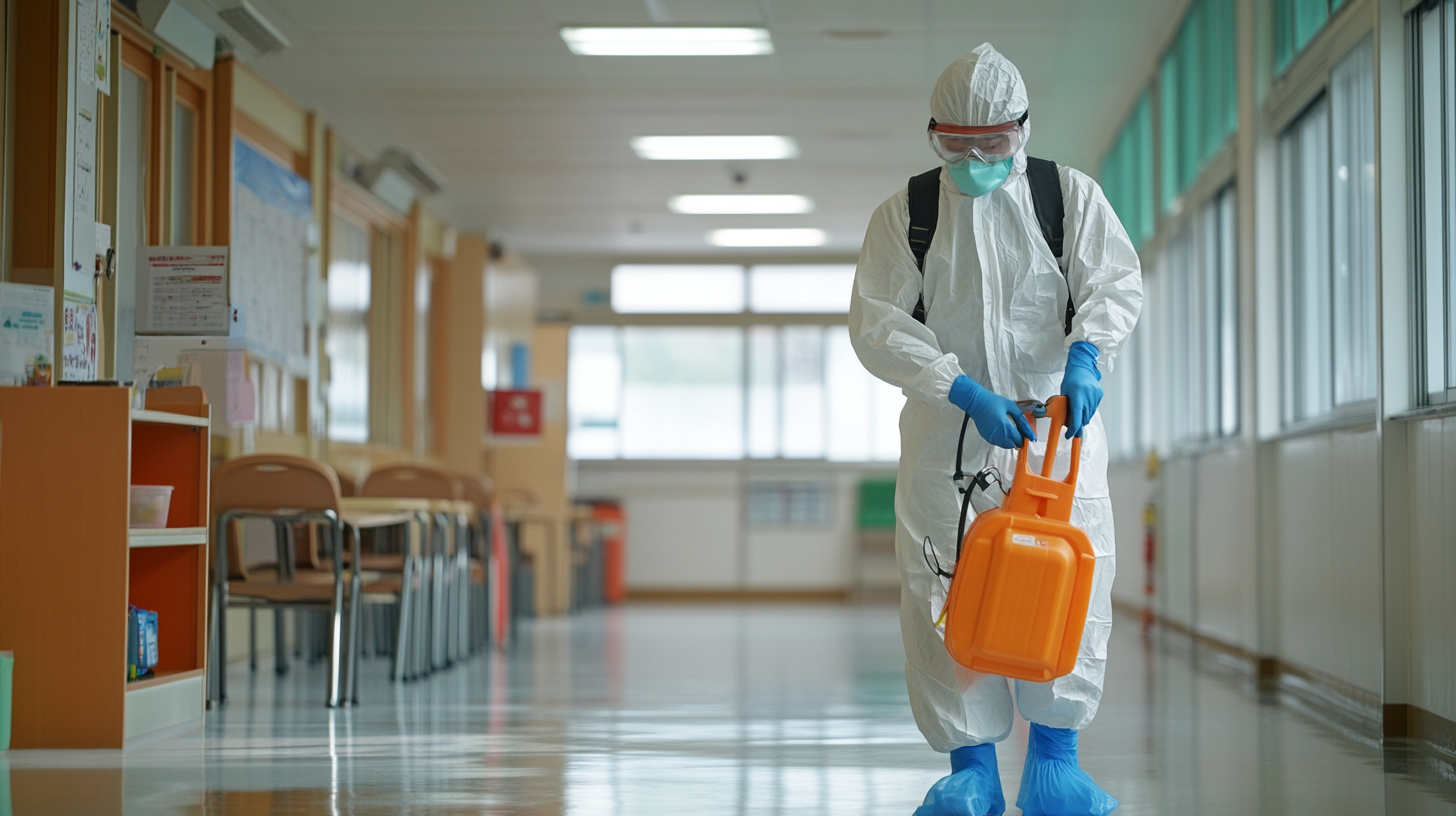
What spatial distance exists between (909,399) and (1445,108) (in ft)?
6.79

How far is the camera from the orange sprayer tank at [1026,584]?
259cm

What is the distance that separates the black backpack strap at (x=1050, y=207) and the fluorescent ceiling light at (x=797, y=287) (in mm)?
9749

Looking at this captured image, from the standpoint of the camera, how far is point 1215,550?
646 cm

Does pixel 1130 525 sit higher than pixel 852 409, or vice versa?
pixel 852 409

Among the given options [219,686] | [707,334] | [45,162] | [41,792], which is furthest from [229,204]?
[707,334]

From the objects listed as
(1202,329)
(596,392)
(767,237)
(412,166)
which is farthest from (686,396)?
(1202,329)

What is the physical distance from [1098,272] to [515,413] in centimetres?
782

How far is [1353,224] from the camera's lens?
4707 mm

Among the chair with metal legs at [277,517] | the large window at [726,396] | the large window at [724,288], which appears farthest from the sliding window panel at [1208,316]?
the large window at [724,288]

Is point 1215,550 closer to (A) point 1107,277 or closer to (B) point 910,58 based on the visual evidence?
(B) point 910,58

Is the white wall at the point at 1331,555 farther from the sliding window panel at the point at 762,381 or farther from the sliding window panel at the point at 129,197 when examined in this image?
the sliding window panel at the point at 762,381

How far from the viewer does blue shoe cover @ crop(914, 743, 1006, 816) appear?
2.69 metres

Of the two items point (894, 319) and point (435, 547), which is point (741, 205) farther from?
point (894, 319)

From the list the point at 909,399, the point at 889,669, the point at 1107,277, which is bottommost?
the point at 889,669
